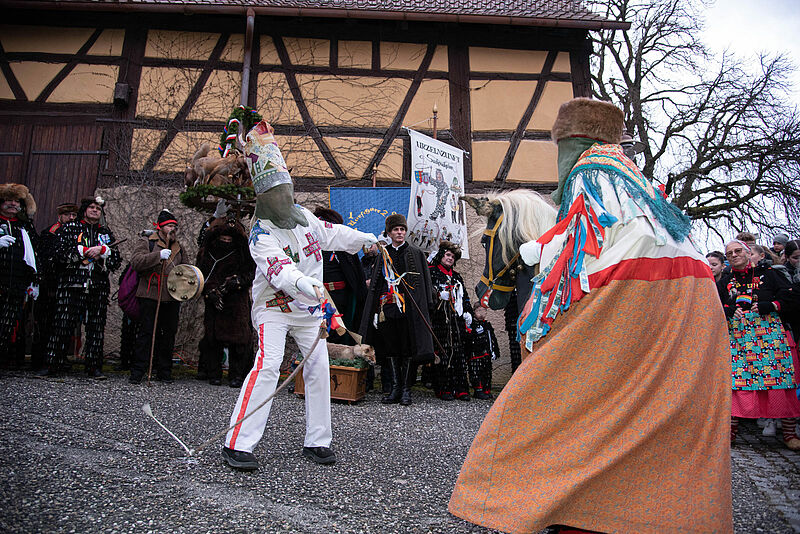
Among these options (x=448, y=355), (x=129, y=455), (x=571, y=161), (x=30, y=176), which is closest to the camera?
(x=571, y=161)

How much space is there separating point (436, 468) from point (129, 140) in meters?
7.63

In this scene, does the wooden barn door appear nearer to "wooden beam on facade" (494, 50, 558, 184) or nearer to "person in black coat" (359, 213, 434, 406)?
"person in black coat" (359, 213, 434, 406)

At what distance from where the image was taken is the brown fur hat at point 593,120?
2.84 meters

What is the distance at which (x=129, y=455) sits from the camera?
11.1 ft

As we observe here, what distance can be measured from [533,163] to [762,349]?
4.71 m

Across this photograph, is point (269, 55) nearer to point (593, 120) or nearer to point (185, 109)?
point (185, 109)

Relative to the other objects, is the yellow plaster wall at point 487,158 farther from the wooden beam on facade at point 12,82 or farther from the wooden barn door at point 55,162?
the wooden beam on facade at point 12,82

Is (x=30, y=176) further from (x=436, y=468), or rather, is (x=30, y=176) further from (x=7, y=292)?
(x=436, y=468)

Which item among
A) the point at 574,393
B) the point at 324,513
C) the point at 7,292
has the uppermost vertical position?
the point at 7,292

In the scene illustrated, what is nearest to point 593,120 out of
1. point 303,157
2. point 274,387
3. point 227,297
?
point 274,387

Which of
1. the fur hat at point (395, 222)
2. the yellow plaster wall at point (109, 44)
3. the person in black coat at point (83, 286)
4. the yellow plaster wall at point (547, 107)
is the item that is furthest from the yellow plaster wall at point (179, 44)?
the yellow plaster wall at point (547, 107)

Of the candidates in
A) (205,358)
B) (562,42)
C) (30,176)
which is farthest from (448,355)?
(30,176)

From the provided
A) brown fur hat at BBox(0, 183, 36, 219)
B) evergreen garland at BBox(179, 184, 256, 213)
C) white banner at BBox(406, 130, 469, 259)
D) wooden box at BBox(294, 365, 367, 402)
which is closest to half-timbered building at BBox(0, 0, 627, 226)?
white banner at BBox(406, 130, 469, 259)

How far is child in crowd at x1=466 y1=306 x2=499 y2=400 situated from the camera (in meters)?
6.88
